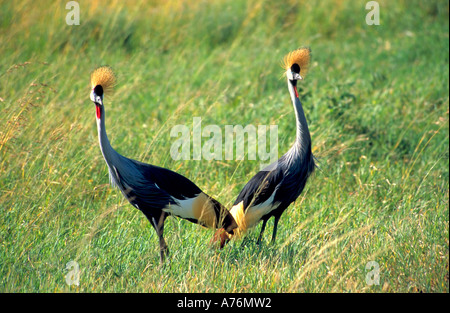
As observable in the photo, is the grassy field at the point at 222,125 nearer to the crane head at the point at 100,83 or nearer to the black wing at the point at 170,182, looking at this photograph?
the crane head at the point at 100,83

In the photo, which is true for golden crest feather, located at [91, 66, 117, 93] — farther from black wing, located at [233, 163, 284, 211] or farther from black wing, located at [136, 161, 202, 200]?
black wing, located at [233, 163, 284, 211]

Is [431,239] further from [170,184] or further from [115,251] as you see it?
[115,251]

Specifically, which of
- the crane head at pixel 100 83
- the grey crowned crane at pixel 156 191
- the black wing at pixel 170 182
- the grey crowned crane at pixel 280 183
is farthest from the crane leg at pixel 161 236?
the crane head at pixel 100 83

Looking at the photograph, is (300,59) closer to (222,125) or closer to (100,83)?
(100,83)

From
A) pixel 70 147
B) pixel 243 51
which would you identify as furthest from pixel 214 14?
pixel 70 147

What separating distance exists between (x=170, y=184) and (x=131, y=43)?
401 cm

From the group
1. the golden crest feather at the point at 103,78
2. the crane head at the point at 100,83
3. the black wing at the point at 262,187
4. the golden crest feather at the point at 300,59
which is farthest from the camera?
the golden crest feather at the point at 300,59

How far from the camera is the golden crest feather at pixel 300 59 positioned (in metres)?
3.51

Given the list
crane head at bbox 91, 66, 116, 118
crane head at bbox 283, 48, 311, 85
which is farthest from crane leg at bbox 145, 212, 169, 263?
crane head at bbox 283, 48, 311, 85

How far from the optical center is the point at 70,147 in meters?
4.07

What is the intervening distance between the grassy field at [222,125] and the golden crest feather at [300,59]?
786 mm

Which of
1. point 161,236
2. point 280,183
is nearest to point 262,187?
point 280,183

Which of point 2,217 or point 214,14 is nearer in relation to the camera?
point 2,217

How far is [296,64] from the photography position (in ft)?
11.3
